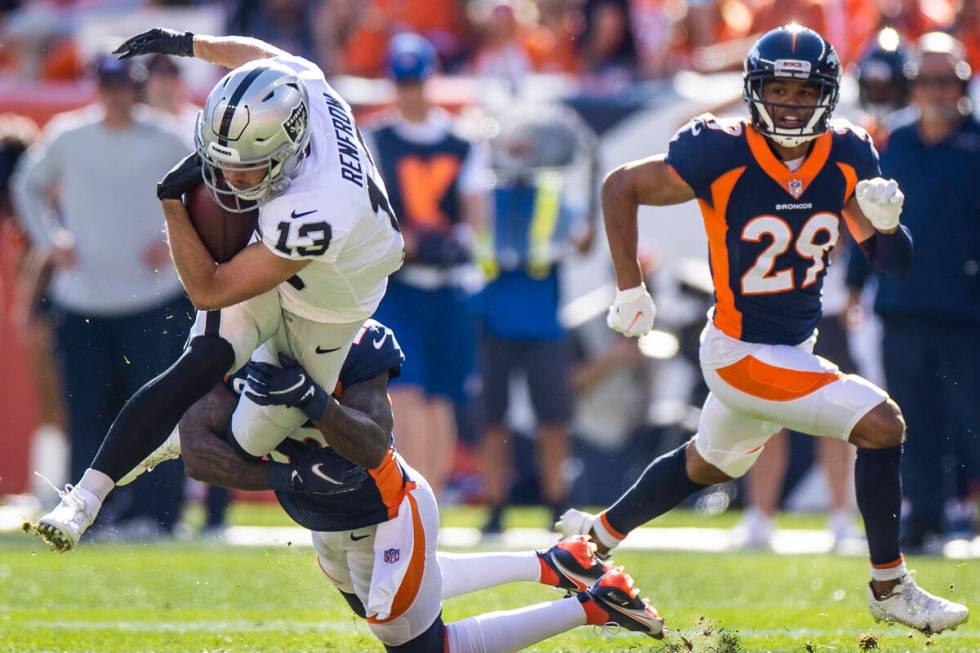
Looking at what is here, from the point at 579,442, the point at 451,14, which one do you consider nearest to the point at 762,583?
the point at 579,442

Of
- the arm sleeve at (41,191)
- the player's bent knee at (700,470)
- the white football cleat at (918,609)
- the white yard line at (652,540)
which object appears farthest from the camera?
the arm sleeve at (41,191)

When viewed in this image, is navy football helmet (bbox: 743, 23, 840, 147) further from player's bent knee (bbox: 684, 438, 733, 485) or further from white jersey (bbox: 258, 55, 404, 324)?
white jersey (bbox: 258, 55, 404, 324)

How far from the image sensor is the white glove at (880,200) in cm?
496

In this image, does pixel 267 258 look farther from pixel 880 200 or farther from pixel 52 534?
pixel 880 200

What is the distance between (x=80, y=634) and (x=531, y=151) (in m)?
3.91

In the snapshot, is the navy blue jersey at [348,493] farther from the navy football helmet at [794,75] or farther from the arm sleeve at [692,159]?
the navy football helmet at [794,75]

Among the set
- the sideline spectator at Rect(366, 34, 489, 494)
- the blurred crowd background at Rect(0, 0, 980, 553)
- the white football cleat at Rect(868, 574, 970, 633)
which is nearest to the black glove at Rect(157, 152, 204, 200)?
the blurred crowd background at Rect(0, 0, 980, 553)

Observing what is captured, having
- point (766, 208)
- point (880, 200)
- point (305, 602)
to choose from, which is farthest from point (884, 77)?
point (305, 602)

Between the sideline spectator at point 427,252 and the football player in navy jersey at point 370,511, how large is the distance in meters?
3.25

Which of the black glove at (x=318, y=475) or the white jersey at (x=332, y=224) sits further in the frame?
the black glove at (x=318, y=475)

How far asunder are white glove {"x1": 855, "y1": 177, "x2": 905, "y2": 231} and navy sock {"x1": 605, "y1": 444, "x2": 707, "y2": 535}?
984 mm

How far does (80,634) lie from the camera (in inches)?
217

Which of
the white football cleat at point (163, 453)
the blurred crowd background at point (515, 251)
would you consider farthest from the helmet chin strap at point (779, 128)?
the blurred crowd background at point (515, 251)

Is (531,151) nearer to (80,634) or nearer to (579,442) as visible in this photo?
(579,442)
